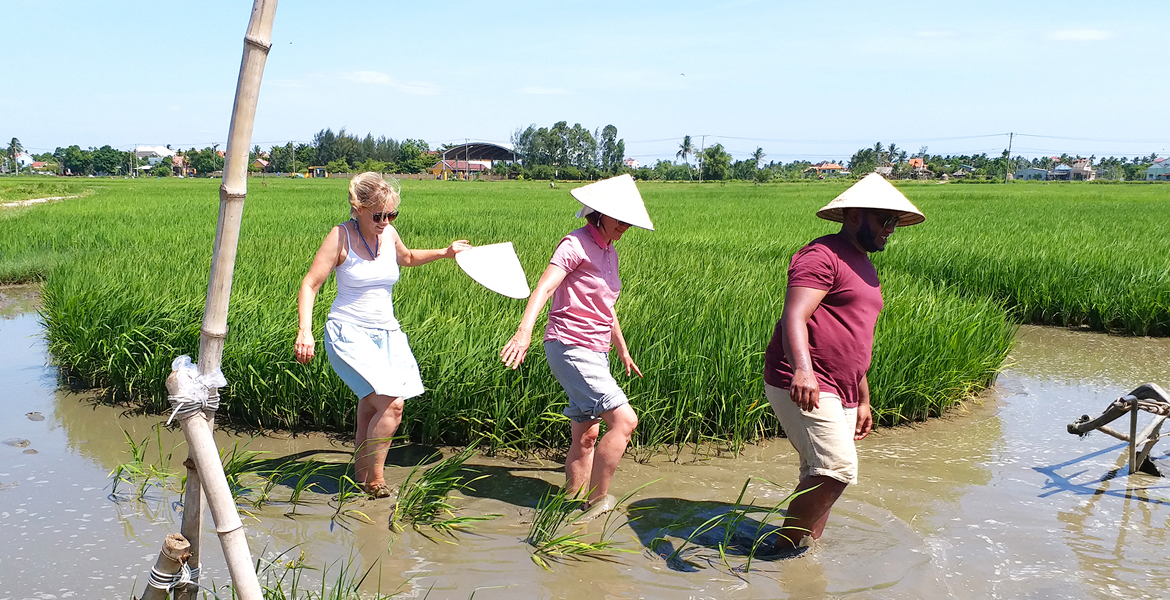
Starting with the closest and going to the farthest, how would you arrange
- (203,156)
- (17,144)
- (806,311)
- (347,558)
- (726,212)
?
(806,311), (347,558), (726,212), (203,156), (17,144)

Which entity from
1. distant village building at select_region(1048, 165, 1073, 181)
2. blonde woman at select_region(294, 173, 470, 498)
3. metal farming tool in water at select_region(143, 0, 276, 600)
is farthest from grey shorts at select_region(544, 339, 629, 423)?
distant village building at select_region(1048, 165, 1073, 181)

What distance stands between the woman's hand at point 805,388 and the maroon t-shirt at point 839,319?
0.34 ft

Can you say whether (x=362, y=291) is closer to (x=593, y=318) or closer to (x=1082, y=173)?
(x=593, y=318)

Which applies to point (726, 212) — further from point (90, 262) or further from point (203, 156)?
point (203, 156)

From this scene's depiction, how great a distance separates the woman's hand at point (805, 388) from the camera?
8.34 ft

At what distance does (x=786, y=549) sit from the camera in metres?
2.95

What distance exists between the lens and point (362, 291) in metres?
3.16

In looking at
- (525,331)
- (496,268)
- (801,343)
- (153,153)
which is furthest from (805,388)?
(153,153)

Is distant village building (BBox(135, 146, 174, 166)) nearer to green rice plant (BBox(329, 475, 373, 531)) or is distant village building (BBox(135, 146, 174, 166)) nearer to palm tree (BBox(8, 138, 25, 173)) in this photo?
palm tree (BBox(8, 138, 25, 173))

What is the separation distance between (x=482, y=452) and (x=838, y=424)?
1.86 meters

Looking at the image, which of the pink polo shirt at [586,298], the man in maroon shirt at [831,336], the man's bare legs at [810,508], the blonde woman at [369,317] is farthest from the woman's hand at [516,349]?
the man's bare legs at [810,508]

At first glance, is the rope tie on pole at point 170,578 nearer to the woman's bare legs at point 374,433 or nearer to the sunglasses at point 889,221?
the woman's bare legs at point 374,433

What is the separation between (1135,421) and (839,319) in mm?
1987

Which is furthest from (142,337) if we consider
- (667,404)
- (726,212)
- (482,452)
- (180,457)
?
(726,212)
